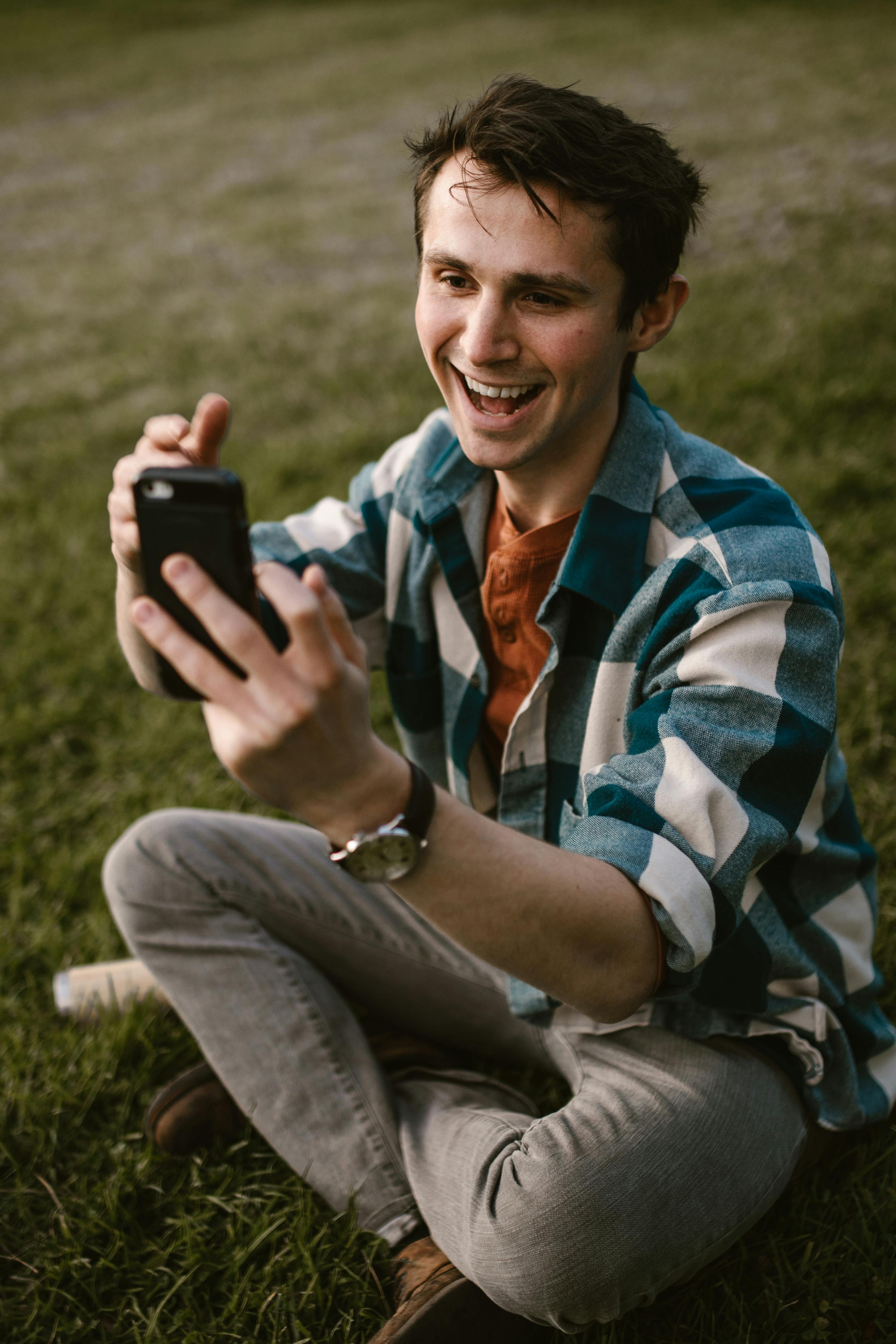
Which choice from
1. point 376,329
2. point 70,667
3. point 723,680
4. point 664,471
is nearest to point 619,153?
point 664,471

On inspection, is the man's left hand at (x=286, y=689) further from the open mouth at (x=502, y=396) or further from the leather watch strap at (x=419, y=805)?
the open mouth at (x=502, y=396)

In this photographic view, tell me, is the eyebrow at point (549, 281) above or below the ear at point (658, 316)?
above

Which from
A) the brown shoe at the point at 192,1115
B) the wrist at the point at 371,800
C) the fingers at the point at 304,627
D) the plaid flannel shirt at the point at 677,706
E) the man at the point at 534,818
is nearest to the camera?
the fingers at the point at 304,627

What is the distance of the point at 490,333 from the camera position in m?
1.84

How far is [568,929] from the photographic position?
138cm

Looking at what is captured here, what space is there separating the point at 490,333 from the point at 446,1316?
1.72 meters

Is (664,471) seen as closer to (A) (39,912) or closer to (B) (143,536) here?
(B) (143,536)

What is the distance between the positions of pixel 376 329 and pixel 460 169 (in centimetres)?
504

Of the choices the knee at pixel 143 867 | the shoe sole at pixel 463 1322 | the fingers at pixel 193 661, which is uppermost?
the fingers at pixel 193 661

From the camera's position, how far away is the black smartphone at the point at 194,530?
4.07 feet

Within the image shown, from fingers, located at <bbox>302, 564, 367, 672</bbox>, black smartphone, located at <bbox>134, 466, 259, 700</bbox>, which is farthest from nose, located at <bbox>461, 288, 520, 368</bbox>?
fingers, located at <bbox>302, 564, 367, 672</bbox>

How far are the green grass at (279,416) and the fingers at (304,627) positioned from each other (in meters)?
1.38

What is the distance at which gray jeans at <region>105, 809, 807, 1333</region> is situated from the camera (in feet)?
5.62

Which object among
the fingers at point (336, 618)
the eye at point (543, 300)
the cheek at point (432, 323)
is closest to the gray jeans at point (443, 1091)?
the fingers at point (336, 618)
